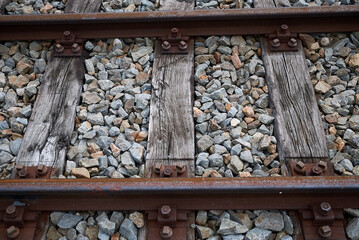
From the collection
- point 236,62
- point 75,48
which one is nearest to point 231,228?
Answer: point 236,62

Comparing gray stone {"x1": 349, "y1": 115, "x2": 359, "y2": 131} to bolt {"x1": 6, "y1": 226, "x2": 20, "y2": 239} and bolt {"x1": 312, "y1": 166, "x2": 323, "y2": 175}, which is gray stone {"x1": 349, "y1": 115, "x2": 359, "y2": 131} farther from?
bolt {"x1": 6, "y1": 226, "x2": 20, "y2": 239}

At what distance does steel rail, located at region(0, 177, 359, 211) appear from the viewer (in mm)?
2416

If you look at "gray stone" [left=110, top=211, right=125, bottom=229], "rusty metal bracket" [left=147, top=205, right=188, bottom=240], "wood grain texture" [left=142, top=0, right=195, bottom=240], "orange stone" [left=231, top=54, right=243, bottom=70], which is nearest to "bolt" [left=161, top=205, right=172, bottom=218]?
"rusty metal bracket" [left=147, top=205, right=188, bottom=240]

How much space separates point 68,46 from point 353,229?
2660mm

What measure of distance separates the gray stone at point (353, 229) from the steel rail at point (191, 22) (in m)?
1.78

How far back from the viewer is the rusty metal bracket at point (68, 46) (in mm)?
3506

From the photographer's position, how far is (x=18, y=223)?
2.46 metres

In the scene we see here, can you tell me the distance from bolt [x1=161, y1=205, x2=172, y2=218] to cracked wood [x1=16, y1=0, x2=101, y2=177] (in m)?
0.81

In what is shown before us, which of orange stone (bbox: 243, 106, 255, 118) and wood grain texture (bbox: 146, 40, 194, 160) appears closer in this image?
wood grain texture (bbox: 146, 40, 194, 160)

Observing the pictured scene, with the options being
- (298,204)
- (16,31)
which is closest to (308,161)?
(298,204)

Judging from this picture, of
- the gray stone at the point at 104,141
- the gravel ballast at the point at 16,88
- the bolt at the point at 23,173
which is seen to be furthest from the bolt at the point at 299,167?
the gravel ballast at the point at 16,88

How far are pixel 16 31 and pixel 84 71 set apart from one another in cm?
85

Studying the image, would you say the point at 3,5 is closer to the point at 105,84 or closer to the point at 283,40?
the point at 105,84

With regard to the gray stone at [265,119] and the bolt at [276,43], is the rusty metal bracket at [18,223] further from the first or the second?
the bolt at [276,43]
